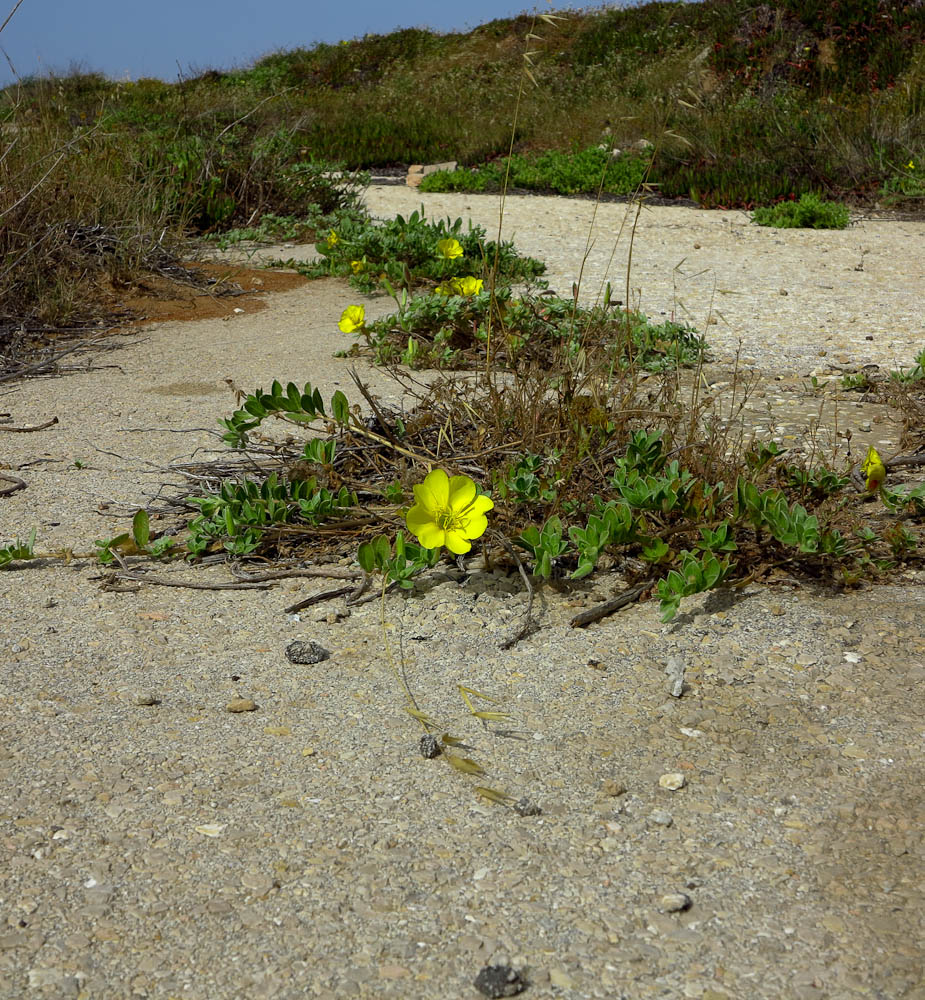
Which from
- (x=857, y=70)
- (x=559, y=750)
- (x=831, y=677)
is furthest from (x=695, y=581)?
(x=857, y=70)

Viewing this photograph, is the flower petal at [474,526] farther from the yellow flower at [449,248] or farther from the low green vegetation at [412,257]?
the low green vegetation at [412,257]

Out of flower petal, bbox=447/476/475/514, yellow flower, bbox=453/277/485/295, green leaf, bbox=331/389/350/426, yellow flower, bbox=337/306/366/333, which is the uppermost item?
yellow flower, bbox=337/306/366/333

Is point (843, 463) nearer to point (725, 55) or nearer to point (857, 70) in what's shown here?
point (857, 70)

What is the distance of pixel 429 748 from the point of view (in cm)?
178

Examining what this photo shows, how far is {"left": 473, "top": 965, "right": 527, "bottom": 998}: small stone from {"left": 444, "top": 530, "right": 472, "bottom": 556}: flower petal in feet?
3.03

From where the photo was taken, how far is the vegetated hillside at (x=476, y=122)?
6.13m

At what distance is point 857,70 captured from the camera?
13.8 meters

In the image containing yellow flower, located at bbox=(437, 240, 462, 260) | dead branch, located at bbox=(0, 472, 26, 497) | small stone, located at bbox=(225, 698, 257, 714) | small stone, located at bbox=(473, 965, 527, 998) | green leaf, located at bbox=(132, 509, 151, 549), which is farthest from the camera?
yellow flower, located at bbox=(437, 240, 462, 260)

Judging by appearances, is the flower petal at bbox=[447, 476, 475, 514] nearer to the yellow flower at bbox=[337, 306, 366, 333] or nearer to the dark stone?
the dark stone

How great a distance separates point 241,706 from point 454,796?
1.64 ft

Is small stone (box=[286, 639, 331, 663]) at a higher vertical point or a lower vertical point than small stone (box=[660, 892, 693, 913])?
higher

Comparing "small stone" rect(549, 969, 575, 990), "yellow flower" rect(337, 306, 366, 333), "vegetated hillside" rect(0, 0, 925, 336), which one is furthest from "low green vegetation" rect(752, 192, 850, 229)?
"small stone" rect(549, 969, 575, 990)

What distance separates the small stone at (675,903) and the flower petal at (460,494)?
94 centimetres

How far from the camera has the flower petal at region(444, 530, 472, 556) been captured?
2.08 m
